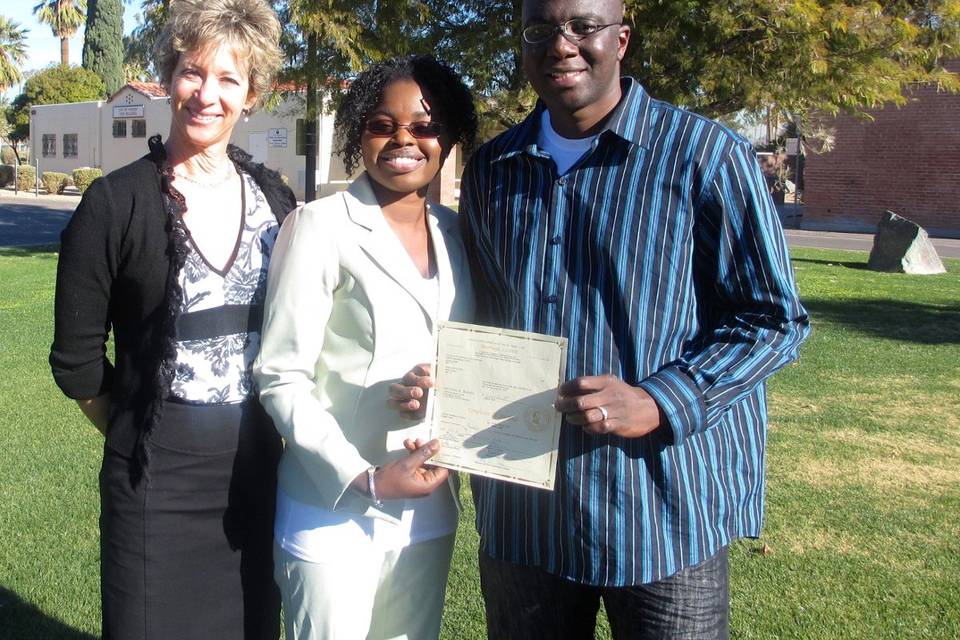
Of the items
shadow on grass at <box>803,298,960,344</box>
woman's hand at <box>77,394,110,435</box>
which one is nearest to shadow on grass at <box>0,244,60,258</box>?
shadow on grass at <box>803,298,960,344</box>

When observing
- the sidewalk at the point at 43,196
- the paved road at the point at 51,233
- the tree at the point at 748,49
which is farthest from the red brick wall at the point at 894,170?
the sidewalk at the point at 43,196

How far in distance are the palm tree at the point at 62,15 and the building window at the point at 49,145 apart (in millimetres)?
10646

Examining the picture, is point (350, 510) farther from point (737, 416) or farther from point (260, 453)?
point (737, 416)

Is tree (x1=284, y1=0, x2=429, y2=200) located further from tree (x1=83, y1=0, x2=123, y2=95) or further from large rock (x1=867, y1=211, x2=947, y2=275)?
tree (x1=83, y1=0, x2=123, y2=95)

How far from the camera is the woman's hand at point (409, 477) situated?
219cm

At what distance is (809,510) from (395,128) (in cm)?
386

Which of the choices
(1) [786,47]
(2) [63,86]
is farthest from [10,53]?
(1) [786,47]

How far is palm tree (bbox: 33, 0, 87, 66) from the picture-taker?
56906 millimetres

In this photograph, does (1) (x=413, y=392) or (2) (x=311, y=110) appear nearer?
(1) (x=413, y=392)

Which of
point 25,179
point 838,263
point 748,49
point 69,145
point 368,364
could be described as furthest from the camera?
point 69,145

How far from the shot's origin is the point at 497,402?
211cm

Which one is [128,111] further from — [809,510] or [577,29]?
[577,29]

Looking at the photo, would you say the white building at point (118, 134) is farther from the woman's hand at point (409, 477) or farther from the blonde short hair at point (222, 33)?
the woman's hand at point (409, 477)

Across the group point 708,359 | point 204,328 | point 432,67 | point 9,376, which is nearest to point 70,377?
point 204,328
